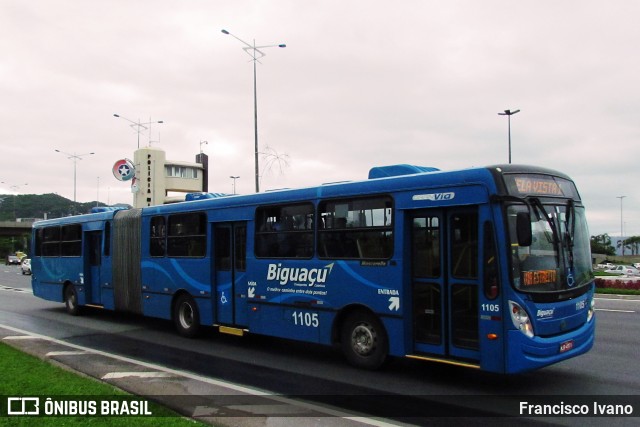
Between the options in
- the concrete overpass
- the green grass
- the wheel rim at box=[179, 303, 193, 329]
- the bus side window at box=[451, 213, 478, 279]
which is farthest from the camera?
the concrete overpass

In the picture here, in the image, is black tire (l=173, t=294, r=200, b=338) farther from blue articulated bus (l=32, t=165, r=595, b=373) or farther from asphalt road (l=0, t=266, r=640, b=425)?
asphalt road (l=0, t=266, r=640, b=425)

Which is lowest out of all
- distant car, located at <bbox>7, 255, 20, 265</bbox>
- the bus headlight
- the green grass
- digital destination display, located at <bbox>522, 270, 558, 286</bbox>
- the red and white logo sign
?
distant car, located at <bbox>7, 255, 20, 265</bbox>

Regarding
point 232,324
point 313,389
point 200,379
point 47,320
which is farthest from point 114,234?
point 313,389

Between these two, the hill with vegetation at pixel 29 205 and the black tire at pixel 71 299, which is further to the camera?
the hill with vegetation at pixel 29 205

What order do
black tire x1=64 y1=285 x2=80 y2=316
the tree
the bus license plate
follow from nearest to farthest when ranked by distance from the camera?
the bus license plate → black tire x1=64 y1=285 x2=80 y2=316 → the tree

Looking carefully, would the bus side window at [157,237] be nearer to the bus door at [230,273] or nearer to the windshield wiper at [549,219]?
the bus door at [230,273]

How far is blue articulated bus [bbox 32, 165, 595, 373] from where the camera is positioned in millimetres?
7074

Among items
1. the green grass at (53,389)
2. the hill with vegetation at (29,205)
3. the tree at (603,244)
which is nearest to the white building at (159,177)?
the hill with vegetation at (29,205)

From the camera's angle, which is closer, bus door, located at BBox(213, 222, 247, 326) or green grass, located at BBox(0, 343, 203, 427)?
green grass, located at BBox(0, 343, 203, 427)

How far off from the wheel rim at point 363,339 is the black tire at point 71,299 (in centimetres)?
1090

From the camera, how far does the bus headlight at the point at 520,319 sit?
6.88 meters

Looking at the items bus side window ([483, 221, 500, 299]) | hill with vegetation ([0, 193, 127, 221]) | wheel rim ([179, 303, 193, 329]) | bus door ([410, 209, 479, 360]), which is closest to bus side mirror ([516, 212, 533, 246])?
bus side window ([483, 221, 500, 299])

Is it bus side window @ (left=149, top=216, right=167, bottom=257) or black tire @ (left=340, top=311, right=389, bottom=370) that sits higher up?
bus side window @ (left=149, top=216, right=167, bottom=257)

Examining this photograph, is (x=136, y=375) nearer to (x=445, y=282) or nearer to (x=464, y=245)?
(x=445, y=282)
